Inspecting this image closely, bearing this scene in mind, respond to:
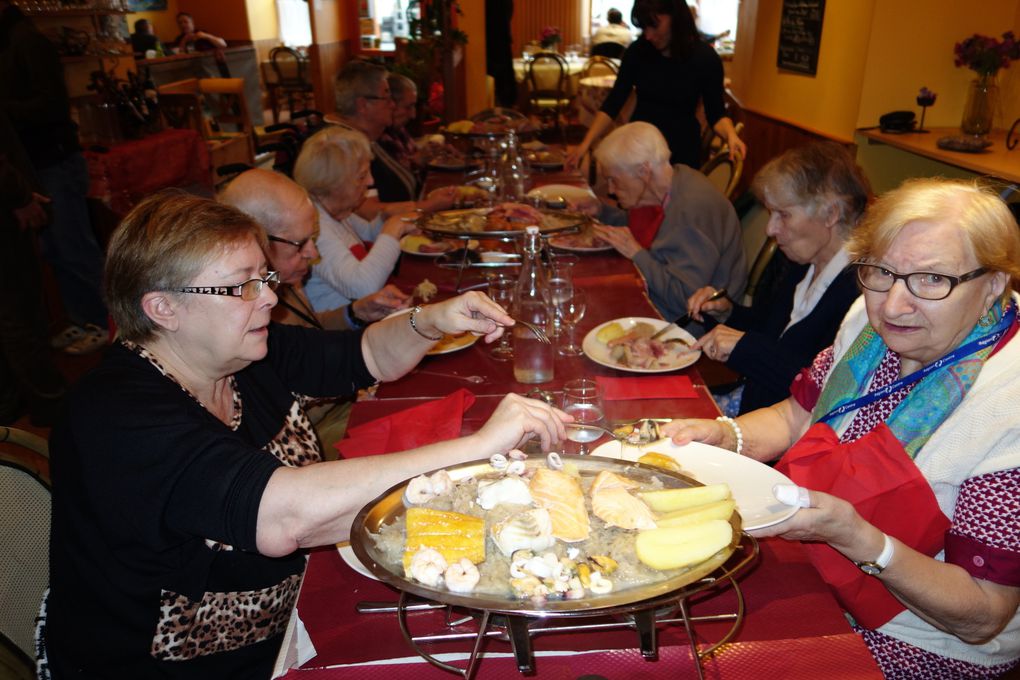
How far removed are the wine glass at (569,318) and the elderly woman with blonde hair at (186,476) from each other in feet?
2.77

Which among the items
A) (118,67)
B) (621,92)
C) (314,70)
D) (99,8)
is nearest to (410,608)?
(621,92)

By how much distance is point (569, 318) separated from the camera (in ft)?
7.38

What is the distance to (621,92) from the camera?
4.95 meters

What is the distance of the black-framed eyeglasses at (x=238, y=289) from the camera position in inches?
54.1

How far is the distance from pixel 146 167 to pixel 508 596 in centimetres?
592

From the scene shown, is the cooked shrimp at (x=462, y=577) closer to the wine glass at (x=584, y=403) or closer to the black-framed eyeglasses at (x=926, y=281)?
the wine glass at (x=584, y=403)

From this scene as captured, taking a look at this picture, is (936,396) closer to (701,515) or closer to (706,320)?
(701,515)

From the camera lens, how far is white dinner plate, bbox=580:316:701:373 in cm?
202

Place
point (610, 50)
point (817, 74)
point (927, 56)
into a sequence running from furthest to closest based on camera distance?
point (610, 50)
point (817, 74)
point (927, 56)

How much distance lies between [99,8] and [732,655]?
7145mm

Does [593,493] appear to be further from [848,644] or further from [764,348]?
[764,348]

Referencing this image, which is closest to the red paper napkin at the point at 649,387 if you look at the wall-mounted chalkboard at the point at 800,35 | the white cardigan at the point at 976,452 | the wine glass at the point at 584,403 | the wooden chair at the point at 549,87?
the wine glass at the point at 584,403

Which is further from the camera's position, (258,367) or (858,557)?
(258,367)

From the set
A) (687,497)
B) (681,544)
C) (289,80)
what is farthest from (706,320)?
(289,80)
